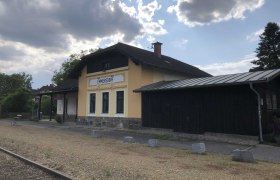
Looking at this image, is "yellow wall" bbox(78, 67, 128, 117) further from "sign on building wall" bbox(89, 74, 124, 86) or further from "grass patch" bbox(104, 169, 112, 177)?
"grass patch" bbox(104, 169, 112, 177)

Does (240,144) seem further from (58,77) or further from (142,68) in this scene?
(58,77)

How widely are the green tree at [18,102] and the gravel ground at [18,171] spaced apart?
3317 cm

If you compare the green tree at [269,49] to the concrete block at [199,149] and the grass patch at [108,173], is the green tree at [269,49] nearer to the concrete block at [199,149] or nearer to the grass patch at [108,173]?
the concrete block at [199,149]

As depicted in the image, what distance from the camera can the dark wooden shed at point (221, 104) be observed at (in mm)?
14812

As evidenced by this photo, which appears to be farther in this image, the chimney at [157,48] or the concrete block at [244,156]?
the chimney at [157,48]

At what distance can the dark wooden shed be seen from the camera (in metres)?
14.8

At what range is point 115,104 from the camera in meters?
23.9

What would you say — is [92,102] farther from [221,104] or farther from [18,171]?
[18,171]

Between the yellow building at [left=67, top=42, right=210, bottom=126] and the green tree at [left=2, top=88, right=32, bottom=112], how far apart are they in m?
16.4

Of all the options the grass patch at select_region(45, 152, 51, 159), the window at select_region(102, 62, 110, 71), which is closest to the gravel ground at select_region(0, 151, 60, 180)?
the grass patch at select_region(45, 152, 51, 159)

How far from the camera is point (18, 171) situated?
8578 millimetres

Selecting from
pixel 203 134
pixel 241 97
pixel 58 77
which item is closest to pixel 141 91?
pixel 203 134

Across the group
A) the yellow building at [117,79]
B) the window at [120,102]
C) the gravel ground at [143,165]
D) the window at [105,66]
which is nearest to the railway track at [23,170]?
the gravel ground at [143,165]

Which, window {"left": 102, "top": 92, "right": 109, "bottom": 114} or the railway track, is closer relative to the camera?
the railway track
